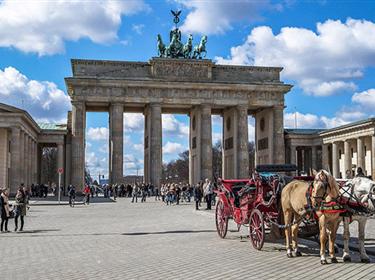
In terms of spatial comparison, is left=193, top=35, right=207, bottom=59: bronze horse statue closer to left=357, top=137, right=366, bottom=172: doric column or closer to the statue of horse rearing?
left=357, top=137, right=366, bottom=172: doric column

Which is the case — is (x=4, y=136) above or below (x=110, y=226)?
above

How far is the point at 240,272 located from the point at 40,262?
481cm

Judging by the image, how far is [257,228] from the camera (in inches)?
547

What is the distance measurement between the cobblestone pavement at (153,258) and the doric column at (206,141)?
48025mm

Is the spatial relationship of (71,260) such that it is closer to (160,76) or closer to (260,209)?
(260,209)

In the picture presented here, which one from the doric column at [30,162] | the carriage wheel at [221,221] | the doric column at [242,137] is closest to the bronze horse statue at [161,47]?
the doric column at [242,137]

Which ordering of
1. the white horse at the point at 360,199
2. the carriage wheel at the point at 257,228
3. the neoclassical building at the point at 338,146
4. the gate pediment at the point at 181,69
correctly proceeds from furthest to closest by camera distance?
the gate pediment at the point at 181,69 → the neoclassical building at the point at 338,146 → the carriage wheel at the point at 257,228 → the white horse at the point at 360,199

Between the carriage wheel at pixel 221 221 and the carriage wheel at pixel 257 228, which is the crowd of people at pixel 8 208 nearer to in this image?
the carriage wheel at pixel 221 221

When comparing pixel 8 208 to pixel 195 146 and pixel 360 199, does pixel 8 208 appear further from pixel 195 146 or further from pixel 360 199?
pixel 195 146

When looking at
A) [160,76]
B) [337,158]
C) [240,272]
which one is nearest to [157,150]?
[160,76]

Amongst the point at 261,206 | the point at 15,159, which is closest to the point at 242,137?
the point at 15,159

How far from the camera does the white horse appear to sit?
1170cm

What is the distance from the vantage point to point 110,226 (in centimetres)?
2230

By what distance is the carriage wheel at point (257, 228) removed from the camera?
13.6m
